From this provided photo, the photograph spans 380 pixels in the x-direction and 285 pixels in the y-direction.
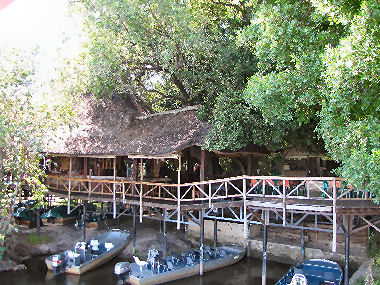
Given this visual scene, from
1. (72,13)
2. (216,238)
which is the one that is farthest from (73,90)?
(216,238)

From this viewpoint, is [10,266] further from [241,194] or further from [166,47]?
[166,47]

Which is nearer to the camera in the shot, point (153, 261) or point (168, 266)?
point (153, 261)

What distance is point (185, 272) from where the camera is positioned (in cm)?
1483

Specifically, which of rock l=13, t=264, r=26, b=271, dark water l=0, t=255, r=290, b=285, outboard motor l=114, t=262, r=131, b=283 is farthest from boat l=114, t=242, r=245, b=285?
rock l=13, t=264, r=26, b=271

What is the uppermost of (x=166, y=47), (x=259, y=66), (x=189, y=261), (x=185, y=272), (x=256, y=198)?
(x=166, y=47)

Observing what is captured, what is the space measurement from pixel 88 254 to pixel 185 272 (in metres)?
4.85

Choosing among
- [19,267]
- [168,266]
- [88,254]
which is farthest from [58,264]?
[168,266]

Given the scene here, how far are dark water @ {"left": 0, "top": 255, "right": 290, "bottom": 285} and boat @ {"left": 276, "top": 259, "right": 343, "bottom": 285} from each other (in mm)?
1603

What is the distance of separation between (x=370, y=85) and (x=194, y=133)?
26.0ft

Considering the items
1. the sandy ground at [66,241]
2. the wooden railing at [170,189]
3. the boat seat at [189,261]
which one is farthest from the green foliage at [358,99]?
the sandy ground at [66,241]

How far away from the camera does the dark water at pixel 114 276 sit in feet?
48.6

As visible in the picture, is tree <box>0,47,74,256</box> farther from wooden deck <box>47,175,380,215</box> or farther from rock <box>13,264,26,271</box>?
wooden deck <box>47,175,380,215</box>

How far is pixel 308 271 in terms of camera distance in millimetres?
13891

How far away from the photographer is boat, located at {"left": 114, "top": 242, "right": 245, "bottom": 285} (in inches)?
548
